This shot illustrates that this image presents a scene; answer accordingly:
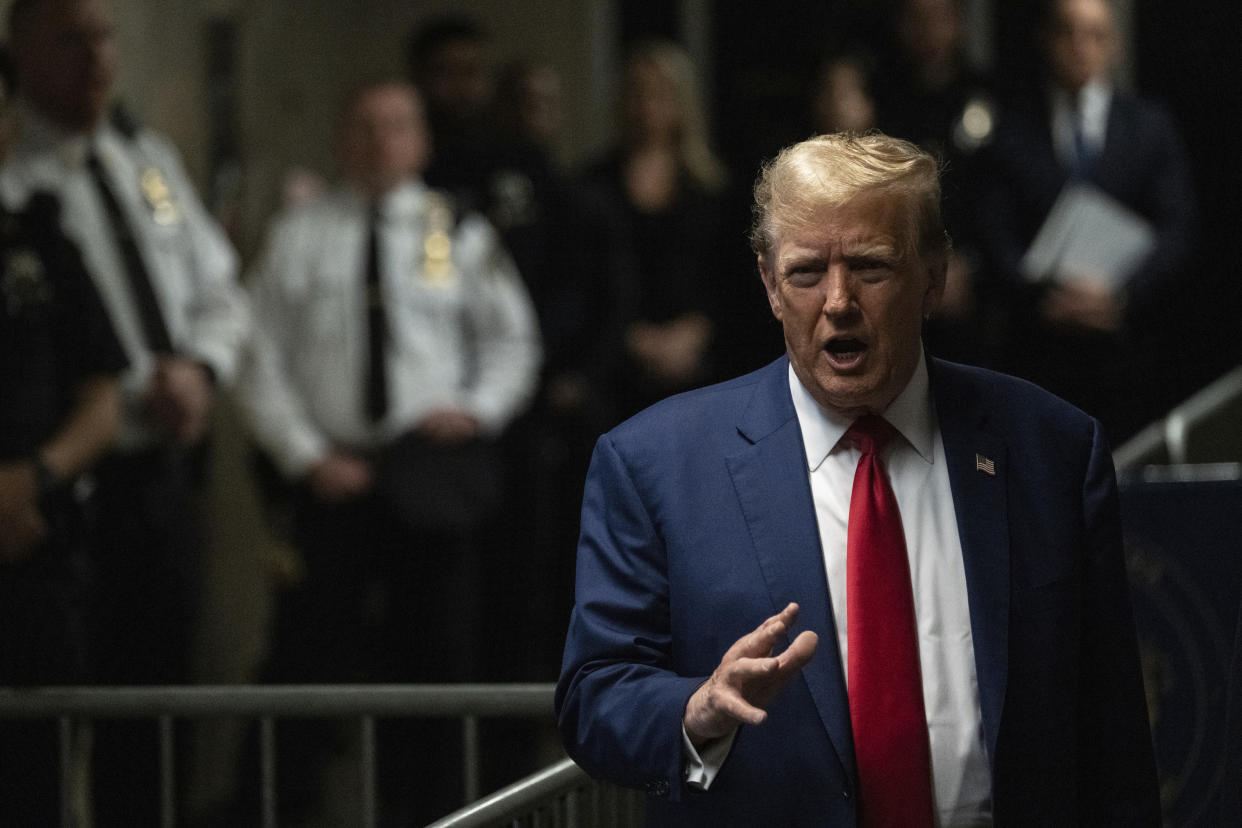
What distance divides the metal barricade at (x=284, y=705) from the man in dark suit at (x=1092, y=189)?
10.1 feet

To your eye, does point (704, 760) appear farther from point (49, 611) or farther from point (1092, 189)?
point (1092, 189)

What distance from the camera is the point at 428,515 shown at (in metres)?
5.11

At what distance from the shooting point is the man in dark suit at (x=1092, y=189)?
17.7 ft

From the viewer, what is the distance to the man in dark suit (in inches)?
212

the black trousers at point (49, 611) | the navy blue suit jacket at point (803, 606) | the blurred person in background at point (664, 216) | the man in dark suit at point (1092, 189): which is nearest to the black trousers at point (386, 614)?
the blurred person in background at point (664, 216)

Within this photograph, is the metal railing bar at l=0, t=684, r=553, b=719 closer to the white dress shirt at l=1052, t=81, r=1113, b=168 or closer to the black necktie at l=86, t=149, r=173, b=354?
the black necktie at l=86, t=149, r=173, b=354

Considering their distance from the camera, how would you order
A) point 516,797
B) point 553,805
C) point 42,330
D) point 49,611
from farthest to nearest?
point 42,330
point 49,611
point 553,805
point 516,797

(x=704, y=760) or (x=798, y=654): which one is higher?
(x=798, y=654)

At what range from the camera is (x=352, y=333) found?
516 centimetres

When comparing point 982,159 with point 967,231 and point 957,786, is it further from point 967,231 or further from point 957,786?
point 957,786

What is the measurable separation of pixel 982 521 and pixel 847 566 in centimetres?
18

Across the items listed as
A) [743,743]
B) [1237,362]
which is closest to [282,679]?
[743,743]

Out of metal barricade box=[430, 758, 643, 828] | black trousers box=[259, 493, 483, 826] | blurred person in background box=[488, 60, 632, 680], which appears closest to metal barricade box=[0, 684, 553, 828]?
metal barricade box=[430, 758, 643, 828]

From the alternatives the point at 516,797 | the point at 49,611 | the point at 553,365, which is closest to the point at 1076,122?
the point at 553,365
